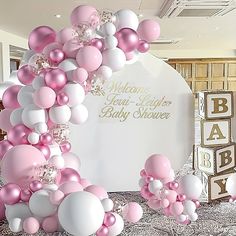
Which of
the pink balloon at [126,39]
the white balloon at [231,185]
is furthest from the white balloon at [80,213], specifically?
the white balloon at [231,185]

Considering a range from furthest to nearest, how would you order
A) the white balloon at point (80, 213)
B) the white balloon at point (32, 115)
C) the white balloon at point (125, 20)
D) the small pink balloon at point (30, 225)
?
1. the white balloon at point (125, 20)
2. the white balloon at point (32, 115)
3. the small pink balloon at point (30, 225)
4. the white balloon at point (80, 213)

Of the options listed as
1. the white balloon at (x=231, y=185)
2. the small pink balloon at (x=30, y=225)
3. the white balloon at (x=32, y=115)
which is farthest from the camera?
the white balloon at (x=231, y=185)

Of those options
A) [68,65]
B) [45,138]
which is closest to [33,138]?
[45,138]

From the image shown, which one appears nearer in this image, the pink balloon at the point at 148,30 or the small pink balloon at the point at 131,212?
the small pink balloon at the point at 131,212

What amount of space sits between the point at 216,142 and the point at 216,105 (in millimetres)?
158

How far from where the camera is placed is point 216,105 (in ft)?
5.25

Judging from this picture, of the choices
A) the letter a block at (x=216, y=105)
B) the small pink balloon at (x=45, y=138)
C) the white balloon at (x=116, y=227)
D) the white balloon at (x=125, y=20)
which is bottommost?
the white balloon at (x=116, y=227)

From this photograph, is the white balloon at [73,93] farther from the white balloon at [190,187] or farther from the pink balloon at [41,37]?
the white balloon at [190,187]

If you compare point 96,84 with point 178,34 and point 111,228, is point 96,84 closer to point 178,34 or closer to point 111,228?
point 111,228

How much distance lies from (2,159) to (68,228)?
14.4 inches

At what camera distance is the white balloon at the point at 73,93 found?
1.24m

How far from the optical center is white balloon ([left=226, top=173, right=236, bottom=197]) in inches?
58.2

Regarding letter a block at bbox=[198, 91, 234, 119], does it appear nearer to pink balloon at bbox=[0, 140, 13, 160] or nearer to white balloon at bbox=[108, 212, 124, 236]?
white balloon at bbox=[108, 212, 124, 236]

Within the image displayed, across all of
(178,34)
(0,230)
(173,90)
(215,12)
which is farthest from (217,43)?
(0,230)
